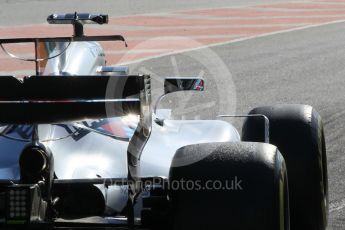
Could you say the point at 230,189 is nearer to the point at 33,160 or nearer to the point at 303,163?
the point at 33,160

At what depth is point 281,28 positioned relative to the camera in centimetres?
1722

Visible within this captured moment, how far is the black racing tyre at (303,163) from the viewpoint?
15.6ft

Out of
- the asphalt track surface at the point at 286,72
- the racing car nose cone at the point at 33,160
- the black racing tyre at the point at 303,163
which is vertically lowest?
the asphalt track surface at the point at 286,72

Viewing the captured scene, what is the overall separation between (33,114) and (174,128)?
59.9 inches

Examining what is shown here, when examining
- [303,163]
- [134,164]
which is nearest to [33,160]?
[134,164]

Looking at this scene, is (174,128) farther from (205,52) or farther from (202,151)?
(205,52)

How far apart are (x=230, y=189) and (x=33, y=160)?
38.7 inches

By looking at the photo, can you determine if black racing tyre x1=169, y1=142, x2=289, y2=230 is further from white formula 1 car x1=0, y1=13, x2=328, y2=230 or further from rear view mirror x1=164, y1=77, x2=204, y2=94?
rear view mirror x1=164, y1=77, x2=204, y2=94

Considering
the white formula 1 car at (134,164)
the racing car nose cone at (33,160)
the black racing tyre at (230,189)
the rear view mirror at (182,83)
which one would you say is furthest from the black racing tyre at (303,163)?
the racing car nose cone at (33,160)

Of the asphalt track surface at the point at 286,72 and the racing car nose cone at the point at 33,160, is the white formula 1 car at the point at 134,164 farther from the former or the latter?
the asphalt track surface at the point at 286,72

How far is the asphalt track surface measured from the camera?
26.3 feet

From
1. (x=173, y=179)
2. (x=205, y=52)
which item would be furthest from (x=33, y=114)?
(x=205, y=52)

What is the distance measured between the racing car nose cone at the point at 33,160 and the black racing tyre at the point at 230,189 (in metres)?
0.65

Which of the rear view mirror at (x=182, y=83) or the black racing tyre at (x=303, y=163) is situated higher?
the rear view mirror at (x=182, y=83)
